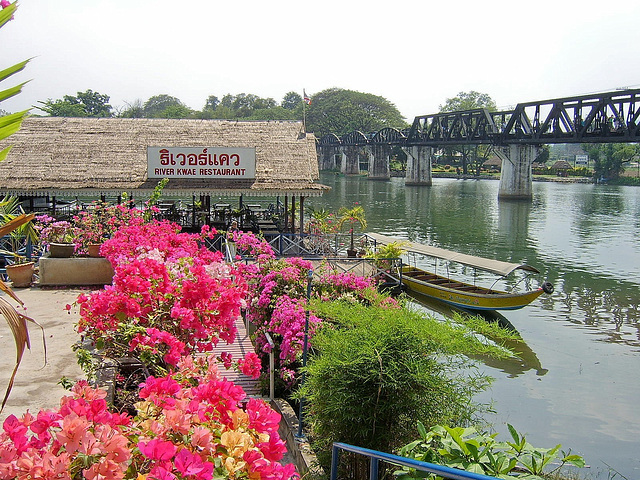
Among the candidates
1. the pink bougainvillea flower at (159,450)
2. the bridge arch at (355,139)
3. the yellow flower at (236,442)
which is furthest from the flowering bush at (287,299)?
the bridge arch at (355,139)

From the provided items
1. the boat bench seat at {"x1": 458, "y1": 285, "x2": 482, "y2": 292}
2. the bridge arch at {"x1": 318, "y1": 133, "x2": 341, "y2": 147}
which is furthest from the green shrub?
the bridge arch at {"x1": 318, "y1": 133, "x2": 341, "y2": 147}

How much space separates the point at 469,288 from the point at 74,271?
12694mm

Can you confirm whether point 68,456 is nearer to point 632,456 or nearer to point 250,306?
point 250,306

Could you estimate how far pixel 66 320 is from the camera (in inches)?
399

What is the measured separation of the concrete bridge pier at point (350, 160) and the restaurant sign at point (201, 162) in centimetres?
9210

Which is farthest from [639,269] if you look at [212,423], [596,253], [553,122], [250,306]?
[553,122]

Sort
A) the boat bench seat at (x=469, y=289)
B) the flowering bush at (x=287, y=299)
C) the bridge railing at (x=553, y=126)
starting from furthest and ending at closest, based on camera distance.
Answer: the bridge railing at (x=553, y=126)
the boat bench seat at (x=469, y=289)
the flowering bush at (x=287, y=299)

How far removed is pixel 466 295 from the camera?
61.7 ft

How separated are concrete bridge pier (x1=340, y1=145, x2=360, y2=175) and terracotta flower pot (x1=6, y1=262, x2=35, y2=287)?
322 ft

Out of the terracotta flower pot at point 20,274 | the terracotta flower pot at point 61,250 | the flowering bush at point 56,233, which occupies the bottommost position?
the terracotta flower pot at point 20,274

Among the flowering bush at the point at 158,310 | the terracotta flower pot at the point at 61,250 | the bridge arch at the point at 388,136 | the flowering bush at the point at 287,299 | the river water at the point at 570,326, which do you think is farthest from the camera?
the bridge arch at the point at 388,136

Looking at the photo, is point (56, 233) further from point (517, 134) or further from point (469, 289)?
point (517, 134)

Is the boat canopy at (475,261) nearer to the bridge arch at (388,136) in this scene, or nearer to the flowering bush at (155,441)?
the flowering bush at (155,441)

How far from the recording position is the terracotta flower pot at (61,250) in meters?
13.0
